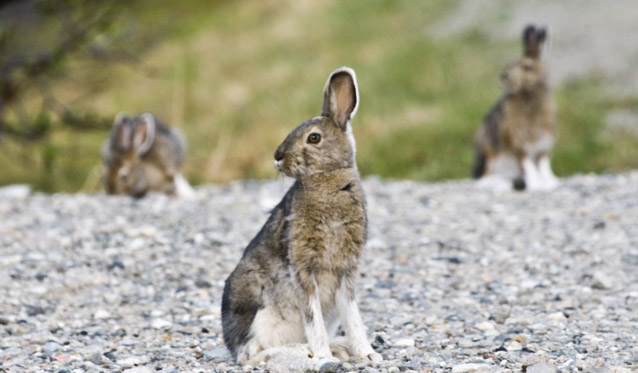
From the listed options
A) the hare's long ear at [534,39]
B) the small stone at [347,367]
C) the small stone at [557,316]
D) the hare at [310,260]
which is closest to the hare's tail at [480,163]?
the hare's long ear at [534,39]

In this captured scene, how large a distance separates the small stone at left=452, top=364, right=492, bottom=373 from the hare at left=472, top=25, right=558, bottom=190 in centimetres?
694

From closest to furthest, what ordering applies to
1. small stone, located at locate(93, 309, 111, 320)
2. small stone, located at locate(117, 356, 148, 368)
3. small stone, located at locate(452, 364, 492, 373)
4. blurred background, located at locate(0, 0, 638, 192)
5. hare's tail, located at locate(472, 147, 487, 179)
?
small stone, located at locate(452, 364, 492, 373) → small stone, located at locate(117, 356, 148, 368) → small stone, located at locate(93, 309, 111, 320) → hare's tail, located at locate(472, 147, 487, 179) → blurred background, located at locate(0, 0, 638, 192)

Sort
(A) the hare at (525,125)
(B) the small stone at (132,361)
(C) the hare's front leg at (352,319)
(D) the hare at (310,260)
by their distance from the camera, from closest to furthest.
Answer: (D) the hare at (310,260) < (C) the hare's front leg at (352,319) < (B) the small stone at (132,361) < (A) the hare at (525,125)

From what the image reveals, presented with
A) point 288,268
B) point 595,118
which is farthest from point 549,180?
point 288,268

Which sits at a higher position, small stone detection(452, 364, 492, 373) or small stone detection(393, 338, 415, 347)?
small stone detection(393, 338, 415, 347)

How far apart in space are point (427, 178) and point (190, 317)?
8396 mm

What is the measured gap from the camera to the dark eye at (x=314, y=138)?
5.61 metres

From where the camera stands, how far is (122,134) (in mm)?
12391

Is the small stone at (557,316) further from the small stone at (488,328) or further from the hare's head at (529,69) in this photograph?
the hare's head at (529,69)

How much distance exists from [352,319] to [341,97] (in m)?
1.46

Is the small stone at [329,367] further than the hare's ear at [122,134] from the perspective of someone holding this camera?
No

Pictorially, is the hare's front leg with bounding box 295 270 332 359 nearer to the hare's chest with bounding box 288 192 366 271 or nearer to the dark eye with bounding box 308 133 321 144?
the hare's chest with bounding box 288 192 366 271

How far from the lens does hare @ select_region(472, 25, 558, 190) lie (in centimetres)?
1205

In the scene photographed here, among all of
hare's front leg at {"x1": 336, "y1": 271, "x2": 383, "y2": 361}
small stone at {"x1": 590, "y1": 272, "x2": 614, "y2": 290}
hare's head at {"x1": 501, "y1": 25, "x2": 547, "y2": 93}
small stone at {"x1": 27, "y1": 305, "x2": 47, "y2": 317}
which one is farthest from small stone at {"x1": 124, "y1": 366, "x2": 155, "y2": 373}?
→ hare's head at {"x1": 501, "y1": 25, "x2": 547, "y2": 93}
